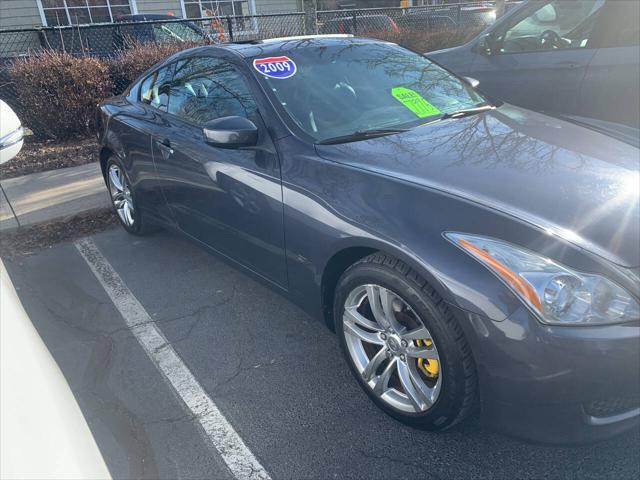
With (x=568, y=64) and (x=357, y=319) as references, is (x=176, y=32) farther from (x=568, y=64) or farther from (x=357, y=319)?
(x=357, y=319)

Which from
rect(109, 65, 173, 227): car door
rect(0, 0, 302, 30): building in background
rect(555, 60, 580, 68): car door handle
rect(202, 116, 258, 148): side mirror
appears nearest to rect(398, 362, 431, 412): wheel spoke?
rect(202, 116, 258, 148): side mirror

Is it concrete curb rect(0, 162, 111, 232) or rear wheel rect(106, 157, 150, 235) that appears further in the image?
concrete curb rect(0, 162, 111, 232)

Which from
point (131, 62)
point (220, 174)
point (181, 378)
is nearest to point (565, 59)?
point (220, 174)

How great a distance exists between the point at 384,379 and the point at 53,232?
12.6 ft

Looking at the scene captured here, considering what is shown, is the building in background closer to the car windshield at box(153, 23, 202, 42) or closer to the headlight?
the car windshield at box(153, 23, 202, 42)

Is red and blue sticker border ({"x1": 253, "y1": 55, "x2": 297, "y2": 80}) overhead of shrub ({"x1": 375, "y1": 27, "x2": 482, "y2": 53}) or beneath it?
overhead

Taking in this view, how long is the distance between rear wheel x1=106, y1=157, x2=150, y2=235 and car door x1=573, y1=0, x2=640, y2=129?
396 cm

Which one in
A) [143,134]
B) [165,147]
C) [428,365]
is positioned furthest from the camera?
[143,134]

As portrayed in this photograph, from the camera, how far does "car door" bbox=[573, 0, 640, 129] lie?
14.3 feet

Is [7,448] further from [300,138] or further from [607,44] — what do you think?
[607,44]

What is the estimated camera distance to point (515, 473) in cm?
210

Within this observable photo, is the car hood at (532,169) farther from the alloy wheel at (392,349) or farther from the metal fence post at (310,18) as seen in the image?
the metal fence post at (310,18)

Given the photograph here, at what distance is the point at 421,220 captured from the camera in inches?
82.8

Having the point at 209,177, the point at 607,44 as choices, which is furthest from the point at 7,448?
the point at 607,44
